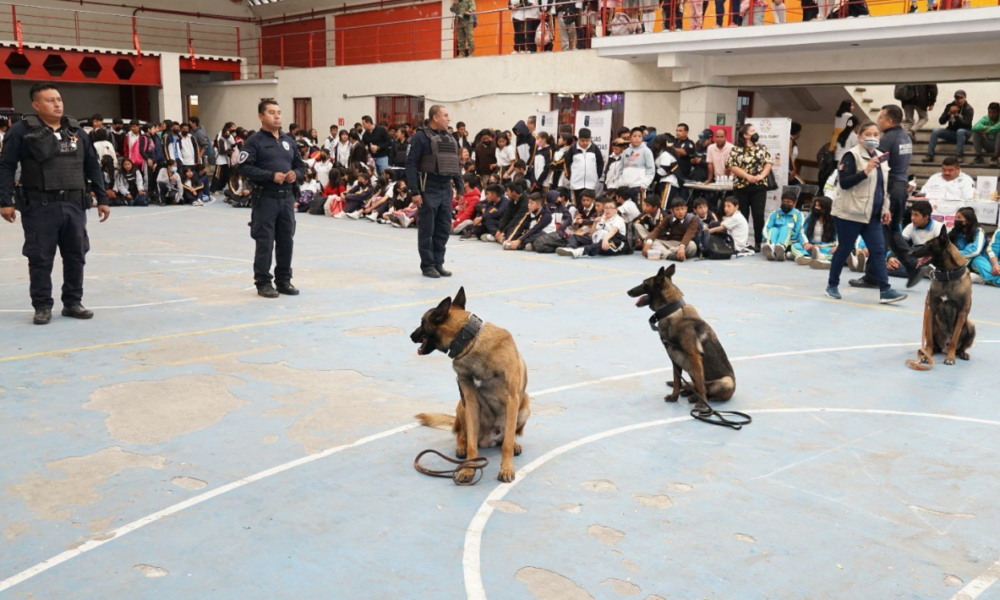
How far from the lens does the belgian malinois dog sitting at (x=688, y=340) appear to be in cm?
542

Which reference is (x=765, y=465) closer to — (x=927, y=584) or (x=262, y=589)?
(x=927, y=584)

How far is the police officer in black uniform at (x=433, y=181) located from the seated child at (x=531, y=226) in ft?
9.22

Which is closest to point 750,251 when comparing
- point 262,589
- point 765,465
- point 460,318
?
point 765,465

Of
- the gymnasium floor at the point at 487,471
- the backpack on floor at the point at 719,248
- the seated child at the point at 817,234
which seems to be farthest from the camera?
the backpack on floor at the point at 719,248

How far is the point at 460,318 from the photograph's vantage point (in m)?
4.28

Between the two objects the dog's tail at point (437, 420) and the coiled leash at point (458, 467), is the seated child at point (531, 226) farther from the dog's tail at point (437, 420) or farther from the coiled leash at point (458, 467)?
the coiled leash at point (458, 467)

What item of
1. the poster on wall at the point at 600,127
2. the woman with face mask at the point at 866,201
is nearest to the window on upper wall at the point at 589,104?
the poster on wall at the point at 600,127

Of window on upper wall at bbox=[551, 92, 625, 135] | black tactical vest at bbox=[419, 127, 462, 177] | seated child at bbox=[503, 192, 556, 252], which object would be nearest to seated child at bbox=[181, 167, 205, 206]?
window on upper wall at bbox=[551, 92, 625, 135]

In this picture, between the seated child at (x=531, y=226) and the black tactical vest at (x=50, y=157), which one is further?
the seated child at (x=531, y=226)

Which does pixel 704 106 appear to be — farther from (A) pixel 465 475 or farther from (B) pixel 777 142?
(A) pixel 465 475

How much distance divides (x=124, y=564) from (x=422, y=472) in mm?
1509

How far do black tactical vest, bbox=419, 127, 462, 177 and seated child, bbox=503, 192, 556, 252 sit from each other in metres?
3.13

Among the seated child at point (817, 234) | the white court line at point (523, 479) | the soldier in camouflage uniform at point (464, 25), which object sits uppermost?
the soldier in camouflage uniform at point (464, 25)

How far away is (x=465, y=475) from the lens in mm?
4309
